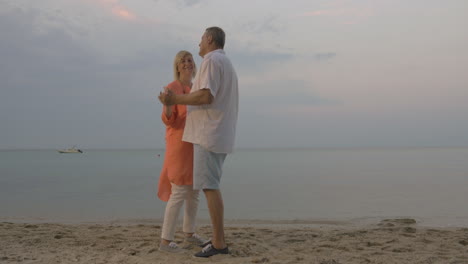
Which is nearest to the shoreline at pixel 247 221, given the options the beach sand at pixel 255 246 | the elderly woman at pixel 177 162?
the beach sand at pixel 255 246

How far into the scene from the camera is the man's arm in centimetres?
308

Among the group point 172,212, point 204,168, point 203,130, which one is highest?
point 203,130

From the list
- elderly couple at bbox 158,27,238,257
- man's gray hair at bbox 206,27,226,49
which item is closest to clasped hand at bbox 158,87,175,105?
elderly couple at bbox 158,27,238,257

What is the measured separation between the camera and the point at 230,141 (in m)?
3.24

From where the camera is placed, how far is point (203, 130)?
125 inches

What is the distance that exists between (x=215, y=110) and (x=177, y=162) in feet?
2.12

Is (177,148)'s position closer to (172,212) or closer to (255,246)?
(172,212)

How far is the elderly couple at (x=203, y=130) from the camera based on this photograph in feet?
10.3

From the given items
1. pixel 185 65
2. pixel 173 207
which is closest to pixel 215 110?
pixel 185 65

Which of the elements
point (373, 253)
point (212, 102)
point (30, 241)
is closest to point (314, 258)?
point (373, 253)

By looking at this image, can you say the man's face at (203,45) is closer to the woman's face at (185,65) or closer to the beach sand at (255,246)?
the woman's face at (185,65)

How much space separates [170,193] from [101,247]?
0.91 metres

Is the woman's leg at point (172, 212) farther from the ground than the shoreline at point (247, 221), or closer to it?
farther from the ground

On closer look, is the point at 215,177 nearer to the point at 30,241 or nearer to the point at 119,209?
the point at 30,241
